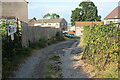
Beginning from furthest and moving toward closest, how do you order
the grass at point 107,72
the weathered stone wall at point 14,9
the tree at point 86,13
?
the tree at point 86,13 < the weathered stone wall at point 14,9 < the grass at point 107,72

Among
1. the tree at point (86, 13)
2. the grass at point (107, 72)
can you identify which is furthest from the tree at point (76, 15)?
the grass at point (107, 72)

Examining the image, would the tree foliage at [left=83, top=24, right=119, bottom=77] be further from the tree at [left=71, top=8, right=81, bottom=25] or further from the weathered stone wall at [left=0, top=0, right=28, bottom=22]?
the tree at [left=71, top=8, right=81, bottom=25]

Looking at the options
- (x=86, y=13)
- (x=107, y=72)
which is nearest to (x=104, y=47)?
(x=107, y=72)

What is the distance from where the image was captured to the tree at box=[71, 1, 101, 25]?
60.9 meters

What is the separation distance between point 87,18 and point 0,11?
4842cm

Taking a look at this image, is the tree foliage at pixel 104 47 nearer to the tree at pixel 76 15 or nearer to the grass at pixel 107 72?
the grass at pixel 107 72

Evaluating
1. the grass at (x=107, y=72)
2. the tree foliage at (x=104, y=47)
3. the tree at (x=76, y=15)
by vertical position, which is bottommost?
the grass at (x=107, y=72)

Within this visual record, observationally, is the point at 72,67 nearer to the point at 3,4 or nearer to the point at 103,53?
the point at 103,53

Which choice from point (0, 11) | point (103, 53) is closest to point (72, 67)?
point (103, 53)

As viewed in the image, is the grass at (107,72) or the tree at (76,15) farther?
the tree at (76,15)

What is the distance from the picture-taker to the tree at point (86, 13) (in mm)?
60906

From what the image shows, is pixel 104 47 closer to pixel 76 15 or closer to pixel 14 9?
pixel 14 9

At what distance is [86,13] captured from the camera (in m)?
62.3

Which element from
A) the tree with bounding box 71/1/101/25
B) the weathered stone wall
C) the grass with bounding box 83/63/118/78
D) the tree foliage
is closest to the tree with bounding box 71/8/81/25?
the tree with bounding box 71/1/101/25
